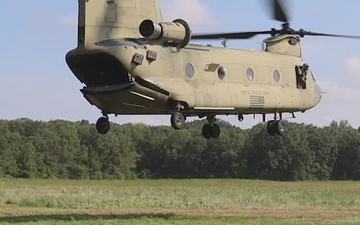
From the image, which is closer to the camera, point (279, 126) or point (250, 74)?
point (250, 74)

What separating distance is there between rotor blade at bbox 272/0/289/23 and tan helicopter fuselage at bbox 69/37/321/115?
1347mm

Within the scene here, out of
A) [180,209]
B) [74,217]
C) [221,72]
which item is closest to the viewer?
[221,72]

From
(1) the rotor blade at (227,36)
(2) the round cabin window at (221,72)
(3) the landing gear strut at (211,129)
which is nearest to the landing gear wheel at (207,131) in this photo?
(3) the landing gear strut at (211,129)

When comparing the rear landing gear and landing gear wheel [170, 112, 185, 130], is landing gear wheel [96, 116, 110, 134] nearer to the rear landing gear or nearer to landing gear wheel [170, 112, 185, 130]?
landing gear wheel [170, 112, 185, 130]

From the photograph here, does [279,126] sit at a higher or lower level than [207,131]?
higher

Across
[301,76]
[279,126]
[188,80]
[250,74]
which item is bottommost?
[279,126]

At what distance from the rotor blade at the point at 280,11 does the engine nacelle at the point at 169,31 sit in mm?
4737

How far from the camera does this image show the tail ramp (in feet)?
77.5

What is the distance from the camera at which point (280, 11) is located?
2855 cm

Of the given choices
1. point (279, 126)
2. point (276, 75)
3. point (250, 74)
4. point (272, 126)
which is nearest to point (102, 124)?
point (250, 74)

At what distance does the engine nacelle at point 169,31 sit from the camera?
2366 cm

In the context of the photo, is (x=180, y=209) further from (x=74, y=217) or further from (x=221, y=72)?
(x=221, y=72)

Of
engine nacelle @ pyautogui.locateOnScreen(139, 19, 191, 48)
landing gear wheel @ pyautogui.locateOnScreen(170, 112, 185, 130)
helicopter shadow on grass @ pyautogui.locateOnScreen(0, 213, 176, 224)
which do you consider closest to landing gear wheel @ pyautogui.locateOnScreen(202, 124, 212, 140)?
landing gear wheel @ pyautogui.locateOnScreen(170, 112, 185, 130)

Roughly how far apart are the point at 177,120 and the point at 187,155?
80.1m
